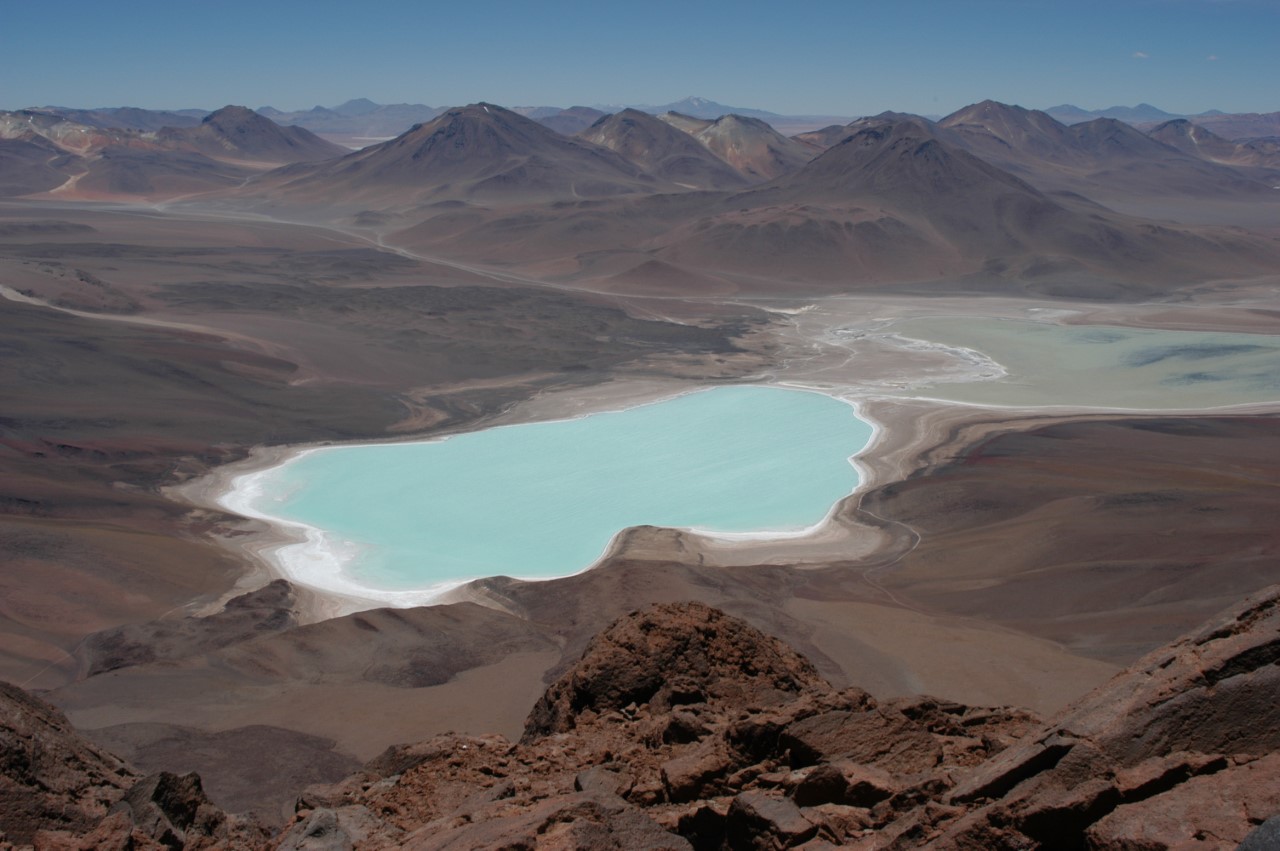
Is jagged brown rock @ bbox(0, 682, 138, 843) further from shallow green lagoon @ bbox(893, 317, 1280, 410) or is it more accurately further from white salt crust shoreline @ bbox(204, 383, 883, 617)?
shallow green lagoon @ bbox(893, 317, 1280, 410)

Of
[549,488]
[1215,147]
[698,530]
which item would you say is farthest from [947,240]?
[1215,147]

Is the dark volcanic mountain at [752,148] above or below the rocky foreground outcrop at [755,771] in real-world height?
above

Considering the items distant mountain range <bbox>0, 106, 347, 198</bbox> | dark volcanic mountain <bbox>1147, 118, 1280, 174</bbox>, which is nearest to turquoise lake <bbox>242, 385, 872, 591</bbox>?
distant mountain range <bbox>0, 106, 347, 198</bbox>

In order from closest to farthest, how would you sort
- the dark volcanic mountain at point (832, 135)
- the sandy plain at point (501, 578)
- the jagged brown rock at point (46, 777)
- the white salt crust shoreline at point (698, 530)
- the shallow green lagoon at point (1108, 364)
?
the jagged brown rock at point (46, 777) → the sandy plain at point (501, 578) → the white salt crust shoreline at point (698, 530) → the shallow green lagoon at point (1108, 364) → the dark volcanic mountain at point (832, 135)

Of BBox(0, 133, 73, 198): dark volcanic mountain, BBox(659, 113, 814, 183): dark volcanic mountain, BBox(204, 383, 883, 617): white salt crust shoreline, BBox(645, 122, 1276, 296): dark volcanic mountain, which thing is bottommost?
BBox(204, 383, 883, 617): white salt crust shoreline

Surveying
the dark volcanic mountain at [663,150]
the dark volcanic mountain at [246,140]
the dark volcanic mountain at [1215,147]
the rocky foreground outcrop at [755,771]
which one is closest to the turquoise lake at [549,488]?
the rocky foreground outcrop at [755,771]

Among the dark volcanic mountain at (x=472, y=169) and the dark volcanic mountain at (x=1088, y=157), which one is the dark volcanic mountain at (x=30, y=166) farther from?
the dark volcanic mountain at (x=1088, y=157)
